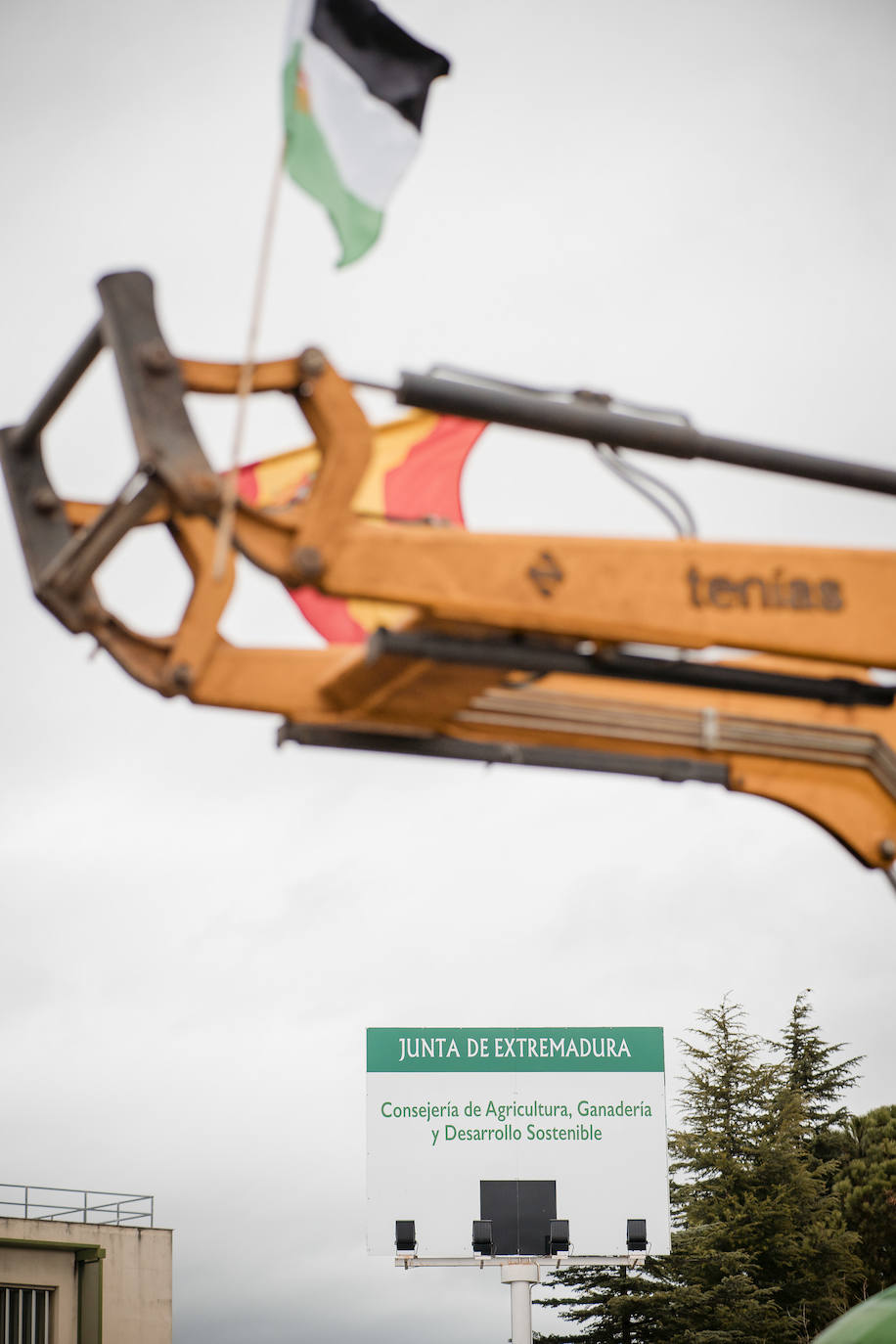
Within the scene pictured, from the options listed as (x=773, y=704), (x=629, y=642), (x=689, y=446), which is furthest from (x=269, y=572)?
(x=773, y=704)

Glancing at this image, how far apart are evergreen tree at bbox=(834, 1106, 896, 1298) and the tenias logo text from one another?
4007 cm

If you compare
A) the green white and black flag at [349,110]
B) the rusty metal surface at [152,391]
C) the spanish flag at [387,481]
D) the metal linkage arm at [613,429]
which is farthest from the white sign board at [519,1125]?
the rusty metal surface at [152,391]

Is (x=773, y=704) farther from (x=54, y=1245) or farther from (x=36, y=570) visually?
(x=54, y=1245)

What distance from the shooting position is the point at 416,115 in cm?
514

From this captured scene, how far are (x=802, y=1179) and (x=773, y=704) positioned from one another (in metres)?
37.9

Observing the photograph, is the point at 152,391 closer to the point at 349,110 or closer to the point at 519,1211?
the point at 349,110

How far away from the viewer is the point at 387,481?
659 centimetres

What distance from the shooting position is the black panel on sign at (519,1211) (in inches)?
1096

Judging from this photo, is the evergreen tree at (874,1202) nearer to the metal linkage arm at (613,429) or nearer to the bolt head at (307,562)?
the metal linkage arm at (613,429)

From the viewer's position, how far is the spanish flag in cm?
616

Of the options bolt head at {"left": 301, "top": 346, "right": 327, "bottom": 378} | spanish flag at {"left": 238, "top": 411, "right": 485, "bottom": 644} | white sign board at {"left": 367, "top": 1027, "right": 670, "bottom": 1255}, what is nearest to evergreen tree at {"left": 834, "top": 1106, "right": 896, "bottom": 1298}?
white sign board at {"left": 367, "top": 1027, "right": 670, "bottom": 1255}

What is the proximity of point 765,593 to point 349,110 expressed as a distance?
1816 millimetres

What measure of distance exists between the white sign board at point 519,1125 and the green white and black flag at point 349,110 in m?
23.9

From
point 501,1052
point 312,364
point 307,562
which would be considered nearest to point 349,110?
point 312,364
